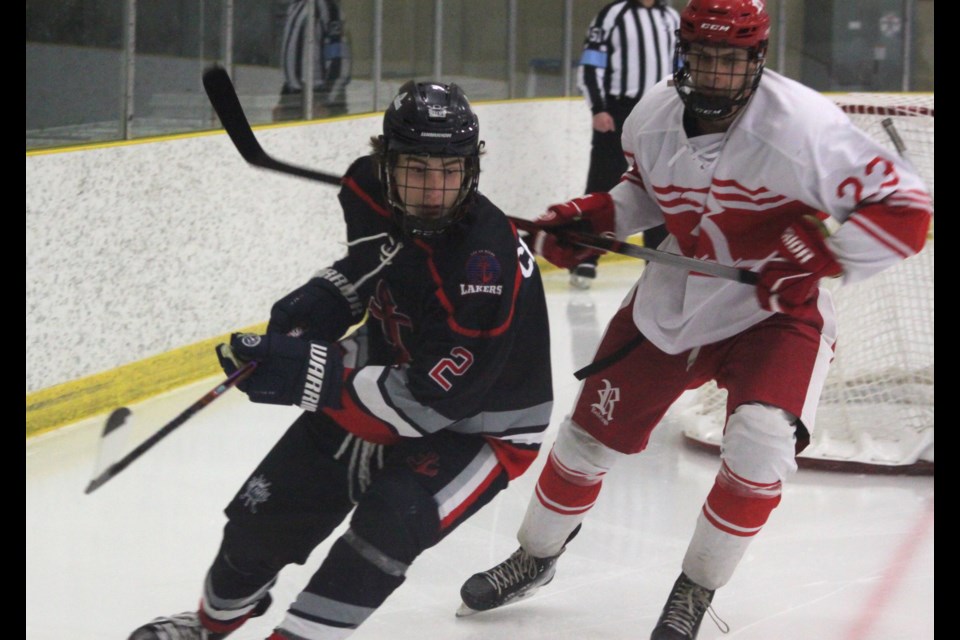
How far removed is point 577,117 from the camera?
A: 6.28 m

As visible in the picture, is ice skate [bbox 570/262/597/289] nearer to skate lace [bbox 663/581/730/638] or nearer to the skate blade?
the skate blade

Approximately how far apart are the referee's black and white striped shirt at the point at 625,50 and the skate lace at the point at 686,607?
3444mm

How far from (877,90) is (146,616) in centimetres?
618

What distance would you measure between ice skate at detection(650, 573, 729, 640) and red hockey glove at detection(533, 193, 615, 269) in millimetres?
584

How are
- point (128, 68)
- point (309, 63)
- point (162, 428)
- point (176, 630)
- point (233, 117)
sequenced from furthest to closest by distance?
point (309, 63) < point (128, 68) < point (233, 117) < point (176, 630) < point (162, 428)

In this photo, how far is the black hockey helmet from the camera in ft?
5.88

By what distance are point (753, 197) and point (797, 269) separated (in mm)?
142

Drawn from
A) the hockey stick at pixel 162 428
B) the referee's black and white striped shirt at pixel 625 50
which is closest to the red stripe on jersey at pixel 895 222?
the hockey stick at pixel 162 428

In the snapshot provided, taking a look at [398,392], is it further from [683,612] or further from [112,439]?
[683,612]

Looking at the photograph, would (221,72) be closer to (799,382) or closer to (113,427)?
(113,427)

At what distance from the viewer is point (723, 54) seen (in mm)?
2072

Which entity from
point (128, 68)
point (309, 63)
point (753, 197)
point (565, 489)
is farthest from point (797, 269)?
point (309, 63)

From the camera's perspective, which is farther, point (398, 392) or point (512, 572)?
point (512, 572)

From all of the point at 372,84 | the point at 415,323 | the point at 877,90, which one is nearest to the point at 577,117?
the point at 372,84
